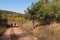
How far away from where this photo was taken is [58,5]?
Answer: 130 feet

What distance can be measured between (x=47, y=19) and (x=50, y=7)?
989cm

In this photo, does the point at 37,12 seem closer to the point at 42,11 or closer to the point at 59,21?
the point at 42,11

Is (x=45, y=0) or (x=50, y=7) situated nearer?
(x=50, y=7)

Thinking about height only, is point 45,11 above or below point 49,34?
above

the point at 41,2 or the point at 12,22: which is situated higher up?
the point at 41,2

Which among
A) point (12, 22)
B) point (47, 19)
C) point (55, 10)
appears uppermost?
point (55, 10)

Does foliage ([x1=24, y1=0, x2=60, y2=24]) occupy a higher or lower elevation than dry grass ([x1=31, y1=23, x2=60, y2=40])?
higher

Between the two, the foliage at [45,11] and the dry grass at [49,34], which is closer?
the dry grass at [49,34]

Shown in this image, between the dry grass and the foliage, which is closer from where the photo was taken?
the dry grass

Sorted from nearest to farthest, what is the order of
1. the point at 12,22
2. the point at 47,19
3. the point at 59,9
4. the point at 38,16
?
the point at 59,9
the point at 38,16
the point at 47,19
the point at 12,22

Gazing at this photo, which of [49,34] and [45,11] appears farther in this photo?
[45,11]

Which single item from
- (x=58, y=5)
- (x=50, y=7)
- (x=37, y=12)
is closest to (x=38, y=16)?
(x=37, y=12)

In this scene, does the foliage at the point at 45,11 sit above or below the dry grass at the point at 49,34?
above

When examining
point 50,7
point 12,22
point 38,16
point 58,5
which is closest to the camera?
point 58,5
